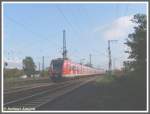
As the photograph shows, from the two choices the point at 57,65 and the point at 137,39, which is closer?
the point at 137,39

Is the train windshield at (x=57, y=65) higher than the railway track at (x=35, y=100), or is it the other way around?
the train windshield at (x=57, y=65)

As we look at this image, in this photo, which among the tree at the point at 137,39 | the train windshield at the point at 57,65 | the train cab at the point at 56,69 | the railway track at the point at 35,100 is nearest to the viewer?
the railway track at the point at 35,100

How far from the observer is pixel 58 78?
150ft

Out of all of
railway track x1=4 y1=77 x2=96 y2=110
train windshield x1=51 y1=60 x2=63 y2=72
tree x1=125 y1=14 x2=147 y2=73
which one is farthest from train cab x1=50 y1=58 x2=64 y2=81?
railway track x1=4 y1=77 x2=96 y2=110

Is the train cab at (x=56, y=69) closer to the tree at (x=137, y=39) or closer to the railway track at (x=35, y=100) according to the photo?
the tree at (x=137, y=39)

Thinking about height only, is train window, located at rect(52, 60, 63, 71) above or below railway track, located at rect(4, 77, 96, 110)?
above

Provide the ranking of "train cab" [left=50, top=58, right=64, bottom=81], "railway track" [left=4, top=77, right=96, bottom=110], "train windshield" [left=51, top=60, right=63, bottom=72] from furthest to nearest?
"train windshield" [left=51, top=60, right=63, bottom=72]
"train cab" [left=50, top=58, right=64, bottom=81]
"railway track" [left=4, top=77, right=96, bottom=110]

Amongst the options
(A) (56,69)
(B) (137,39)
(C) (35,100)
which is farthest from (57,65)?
(C) (35,100)

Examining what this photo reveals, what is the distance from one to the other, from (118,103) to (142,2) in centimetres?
464

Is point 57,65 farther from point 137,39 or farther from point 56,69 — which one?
point 137,39

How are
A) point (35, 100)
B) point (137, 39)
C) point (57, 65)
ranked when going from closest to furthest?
point (35, 100) < point (137, 39) < point (57, 65)

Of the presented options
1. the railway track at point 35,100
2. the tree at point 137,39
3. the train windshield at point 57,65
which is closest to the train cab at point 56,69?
the train windshield at point 57,65

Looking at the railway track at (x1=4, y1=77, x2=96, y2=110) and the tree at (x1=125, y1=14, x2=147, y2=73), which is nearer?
the railway track at (x1=4, y1=77, x2=96, y2=110)

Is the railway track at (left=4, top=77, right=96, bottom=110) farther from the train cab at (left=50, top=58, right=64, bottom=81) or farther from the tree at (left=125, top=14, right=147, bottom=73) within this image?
the train cab at (left=50, top=58, right=64, bottom=81)
